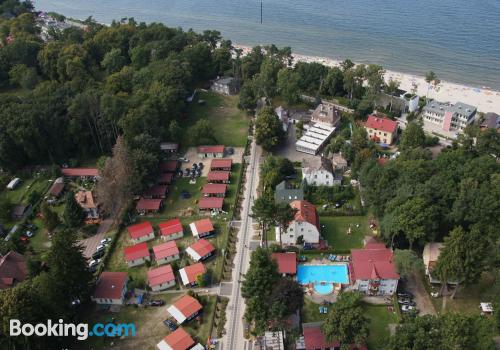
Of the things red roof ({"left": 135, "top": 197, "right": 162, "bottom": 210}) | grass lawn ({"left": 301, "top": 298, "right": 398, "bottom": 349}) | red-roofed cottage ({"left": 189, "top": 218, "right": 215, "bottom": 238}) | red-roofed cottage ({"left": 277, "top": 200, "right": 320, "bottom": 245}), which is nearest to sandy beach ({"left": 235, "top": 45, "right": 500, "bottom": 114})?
red-roofed cottage ({"left": 277, "top": 200, "right": 320, "bottom": 245})

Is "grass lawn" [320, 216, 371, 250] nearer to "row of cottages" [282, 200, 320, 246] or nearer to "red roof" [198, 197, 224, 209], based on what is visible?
"row of cottages" [282, 200, 320, 246]

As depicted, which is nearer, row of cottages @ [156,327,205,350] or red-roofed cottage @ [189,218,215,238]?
row of cottages @ [156,327,205,350]

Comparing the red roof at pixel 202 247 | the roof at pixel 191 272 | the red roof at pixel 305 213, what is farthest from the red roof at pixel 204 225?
the red roof at pixel 305 213

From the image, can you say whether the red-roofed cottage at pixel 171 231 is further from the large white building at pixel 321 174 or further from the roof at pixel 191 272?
the large white building at pixel 321 174

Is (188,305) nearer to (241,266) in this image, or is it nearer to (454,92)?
(241,266)

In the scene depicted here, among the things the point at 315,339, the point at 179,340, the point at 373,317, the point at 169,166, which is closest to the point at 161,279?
the point at 179,340

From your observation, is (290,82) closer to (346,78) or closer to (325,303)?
(346,78)
